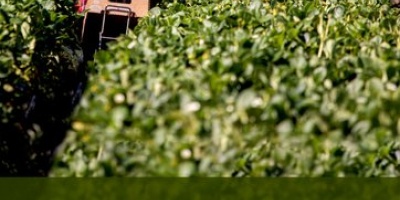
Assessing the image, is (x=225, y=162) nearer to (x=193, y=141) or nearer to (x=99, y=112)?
(x=193, y=141)

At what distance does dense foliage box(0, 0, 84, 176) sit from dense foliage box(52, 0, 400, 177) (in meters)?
1.15

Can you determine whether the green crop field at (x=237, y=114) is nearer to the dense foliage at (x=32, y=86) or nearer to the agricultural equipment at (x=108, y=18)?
the dense foliage at (x=32, y=86)

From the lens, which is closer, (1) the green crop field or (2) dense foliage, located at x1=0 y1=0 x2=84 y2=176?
(1) the green crop field

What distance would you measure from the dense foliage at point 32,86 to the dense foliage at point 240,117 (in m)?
1.15

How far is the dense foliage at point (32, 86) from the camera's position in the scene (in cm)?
455

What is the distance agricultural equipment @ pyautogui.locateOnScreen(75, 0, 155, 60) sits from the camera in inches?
353

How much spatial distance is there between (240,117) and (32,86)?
2536 mm

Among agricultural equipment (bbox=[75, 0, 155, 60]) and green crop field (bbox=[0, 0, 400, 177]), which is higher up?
Answer: green crop field (bbox=[0, 0, 400, 177])

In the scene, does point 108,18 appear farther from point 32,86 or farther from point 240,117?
point 240,117

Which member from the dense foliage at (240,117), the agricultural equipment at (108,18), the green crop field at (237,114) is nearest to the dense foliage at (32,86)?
the green crop field at (237,114)

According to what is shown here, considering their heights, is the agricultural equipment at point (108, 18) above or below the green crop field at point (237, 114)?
below

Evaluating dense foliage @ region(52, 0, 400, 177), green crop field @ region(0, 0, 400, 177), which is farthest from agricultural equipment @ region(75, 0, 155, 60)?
dense foliage @ region(52, 0, 400, 177)

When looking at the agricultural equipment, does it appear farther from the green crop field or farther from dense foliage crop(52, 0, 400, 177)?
dense foliage crop(52, 0, 400, 177)

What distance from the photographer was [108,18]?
9.16m
